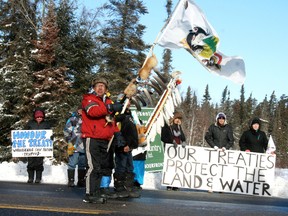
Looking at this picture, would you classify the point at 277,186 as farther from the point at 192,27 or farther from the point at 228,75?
the point at 192,27

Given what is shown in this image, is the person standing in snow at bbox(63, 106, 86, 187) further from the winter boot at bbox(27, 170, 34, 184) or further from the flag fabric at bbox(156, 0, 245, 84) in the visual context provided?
the flag fabric at bbox(156, 0, 245, 84)

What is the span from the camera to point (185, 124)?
97.9m

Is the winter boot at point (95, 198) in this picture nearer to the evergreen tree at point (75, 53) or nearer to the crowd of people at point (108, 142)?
the crowd of people at point (108, 142)

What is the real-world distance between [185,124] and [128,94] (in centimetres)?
9048

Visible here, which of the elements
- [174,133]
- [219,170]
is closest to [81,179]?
[174,133]

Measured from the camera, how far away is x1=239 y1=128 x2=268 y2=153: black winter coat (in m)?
12.2

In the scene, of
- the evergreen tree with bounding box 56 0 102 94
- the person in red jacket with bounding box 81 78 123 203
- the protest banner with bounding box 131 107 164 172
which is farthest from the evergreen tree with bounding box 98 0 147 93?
the person in red jacket with bounding box 81 78 123 203

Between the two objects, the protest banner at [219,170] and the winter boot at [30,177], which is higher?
the protest banner at [219,170]

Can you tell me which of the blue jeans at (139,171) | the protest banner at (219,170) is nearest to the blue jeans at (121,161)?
the blue jeans at (139,171)

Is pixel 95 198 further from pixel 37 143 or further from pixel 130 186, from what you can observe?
pixel 37 143

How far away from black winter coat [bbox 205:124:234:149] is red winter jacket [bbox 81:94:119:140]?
517cm

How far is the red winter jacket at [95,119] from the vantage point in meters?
7.20

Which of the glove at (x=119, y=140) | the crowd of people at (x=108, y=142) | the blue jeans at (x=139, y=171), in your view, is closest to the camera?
the crowd of people at (x=108, y=142)

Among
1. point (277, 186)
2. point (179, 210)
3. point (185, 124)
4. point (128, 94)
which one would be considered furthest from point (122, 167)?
point (185, 124)
